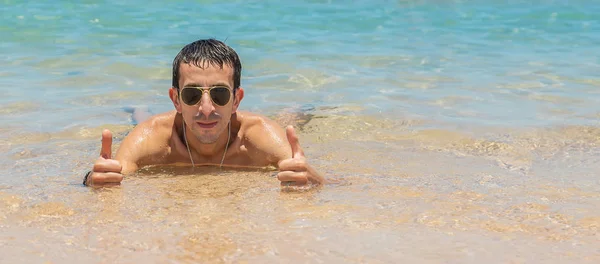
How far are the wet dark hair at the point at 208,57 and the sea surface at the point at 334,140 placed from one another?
591mm

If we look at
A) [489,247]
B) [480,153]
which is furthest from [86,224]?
[480,153]

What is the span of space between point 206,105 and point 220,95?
9cm

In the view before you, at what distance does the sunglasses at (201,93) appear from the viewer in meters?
4.08

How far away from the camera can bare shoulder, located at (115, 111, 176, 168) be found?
14.5 feet

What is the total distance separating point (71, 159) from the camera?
4.95 m

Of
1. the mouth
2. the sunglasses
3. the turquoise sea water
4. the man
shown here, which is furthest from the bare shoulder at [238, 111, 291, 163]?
the turquoise sea water

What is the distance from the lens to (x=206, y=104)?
13.5 ft

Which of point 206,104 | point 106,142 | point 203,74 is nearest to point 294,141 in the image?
point 206,104

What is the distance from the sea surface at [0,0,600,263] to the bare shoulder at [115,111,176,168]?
11 cm

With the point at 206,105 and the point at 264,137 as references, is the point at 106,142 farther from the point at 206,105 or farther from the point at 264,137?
the point at 264,137

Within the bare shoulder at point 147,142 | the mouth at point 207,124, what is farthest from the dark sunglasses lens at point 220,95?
the bare shoulder at point 147,142

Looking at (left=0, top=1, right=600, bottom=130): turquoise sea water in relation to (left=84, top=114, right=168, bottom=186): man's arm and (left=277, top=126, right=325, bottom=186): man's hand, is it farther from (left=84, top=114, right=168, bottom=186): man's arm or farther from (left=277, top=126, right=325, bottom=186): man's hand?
(left=277, top=126, right=325, bottom=186): man's hand

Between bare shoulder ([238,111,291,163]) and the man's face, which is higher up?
the man's face

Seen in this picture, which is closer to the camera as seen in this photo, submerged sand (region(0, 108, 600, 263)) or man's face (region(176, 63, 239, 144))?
submerged sand (region(0, 108, 600, 263))
